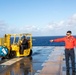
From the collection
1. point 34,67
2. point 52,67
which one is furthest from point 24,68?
point 52,67

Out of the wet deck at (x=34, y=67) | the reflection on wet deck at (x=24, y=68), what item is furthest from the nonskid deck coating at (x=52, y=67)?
the reflection on wet deck at (x=24, y=68)

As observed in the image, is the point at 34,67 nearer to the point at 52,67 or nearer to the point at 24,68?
the point at 24,68

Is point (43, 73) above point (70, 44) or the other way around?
the other way around

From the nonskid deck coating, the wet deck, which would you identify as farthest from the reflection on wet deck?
the nonskid deck coating

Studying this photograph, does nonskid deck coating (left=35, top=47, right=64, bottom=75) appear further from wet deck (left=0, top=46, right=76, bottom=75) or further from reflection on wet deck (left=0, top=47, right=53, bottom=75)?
reflection on wet deck (left=0, top=47, right=53, bottom=75)

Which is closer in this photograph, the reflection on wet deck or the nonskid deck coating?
the nonskid deck coating

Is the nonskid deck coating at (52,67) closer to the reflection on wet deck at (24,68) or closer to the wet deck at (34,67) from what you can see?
the wet deck at (34,67)

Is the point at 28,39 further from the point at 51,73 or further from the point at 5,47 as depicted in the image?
the point at 51,73

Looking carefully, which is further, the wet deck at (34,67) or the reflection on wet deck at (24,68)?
the reflection on wet deck at (24,68)

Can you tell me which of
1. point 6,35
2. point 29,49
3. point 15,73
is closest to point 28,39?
point 29,49

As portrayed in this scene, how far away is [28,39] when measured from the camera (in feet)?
74.4

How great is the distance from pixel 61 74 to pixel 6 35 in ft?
31.8

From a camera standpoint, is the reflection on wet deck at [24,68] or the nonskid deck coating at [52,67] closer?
the nonskid deck coating at [52,67]

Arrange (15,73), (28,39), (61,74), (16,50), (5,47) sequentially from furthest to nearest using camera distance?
(28,39), (16,50), (5,47), (15,73), (61,74)
